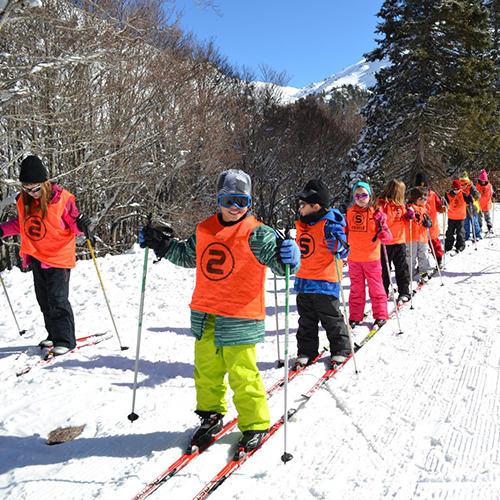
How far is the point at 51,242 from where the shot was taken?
448 cm

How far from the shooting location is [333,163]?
29.6m

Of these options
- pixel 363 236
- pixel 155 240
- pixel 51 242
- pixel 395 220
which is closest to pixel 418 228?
pixel 395 220

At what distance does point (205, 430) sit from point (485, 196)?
11824 millimetres

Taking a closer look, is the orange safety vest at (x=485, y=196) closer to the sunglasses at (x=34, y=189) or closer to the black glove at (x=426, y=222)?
the black glove at (x=426, y=222)

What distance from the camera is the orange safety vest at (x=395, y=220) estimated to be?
6.51 m

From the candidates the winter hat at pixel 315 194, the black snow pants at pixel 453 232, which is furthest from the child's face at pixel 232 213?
the black snow pants at pixel 453 232

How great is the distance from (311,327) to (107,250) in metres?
11.9

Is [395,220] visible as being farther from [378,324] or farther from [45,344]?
[45,344]

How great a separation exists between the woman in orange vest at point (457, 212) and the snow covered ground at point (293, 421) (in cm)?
464

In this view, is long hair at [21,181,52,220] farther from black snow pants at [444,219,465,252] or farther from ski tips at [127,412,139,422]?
black snow pants at [444,219,465,252]

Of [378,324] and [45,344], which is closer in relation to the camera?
[45,344]

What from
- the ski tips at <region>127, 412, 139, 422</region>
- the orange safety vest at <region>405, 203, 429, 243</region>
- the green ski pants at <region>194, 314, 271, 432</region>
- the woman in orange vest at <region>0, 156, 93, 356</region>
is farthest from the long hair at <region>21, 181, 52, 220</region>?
the orange safety vest at <region>405, 203, 429, 243</region>

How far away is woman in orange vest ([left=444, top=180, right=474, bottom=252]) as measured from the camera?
963 centimetres

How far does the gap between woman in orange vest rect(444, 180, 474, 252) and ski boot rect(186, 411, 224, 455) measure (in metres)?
8.59
